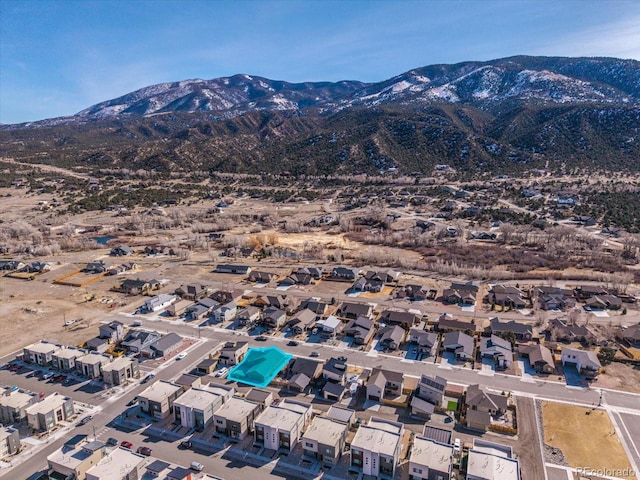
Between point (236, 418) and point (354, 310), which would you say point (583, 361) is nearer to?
point (354, 310)

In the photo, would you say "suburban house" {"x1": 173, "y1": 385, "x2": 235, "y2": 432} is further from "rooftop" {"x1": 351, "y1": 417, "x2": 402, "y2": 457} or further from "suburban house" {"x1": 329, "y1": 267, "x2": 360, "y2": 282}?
"suburban house" {"x1": 329, "y1": 267, "x2": 360, "y2": 282}

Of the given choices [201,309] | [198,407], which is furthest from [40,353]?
[198,407]

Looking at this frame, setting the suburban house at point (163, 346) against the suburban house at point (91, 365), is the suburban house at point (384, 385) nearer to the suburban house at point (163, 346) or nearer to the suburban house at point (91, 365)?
the suburban house at point (163, 346)

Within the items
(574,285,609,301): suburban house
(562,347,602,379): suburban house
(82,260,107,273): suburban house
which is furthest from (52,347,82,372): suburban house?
(574,285,609,301): suburban house

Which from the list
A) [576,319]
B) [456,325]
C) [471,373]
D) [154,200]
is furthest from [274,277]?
[154,200]

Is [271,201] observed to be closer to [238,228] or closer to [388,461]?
[238,228]

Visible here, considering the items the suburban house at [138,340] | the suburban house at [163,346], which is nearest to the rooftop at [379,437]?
the suburban house at [163,346]
